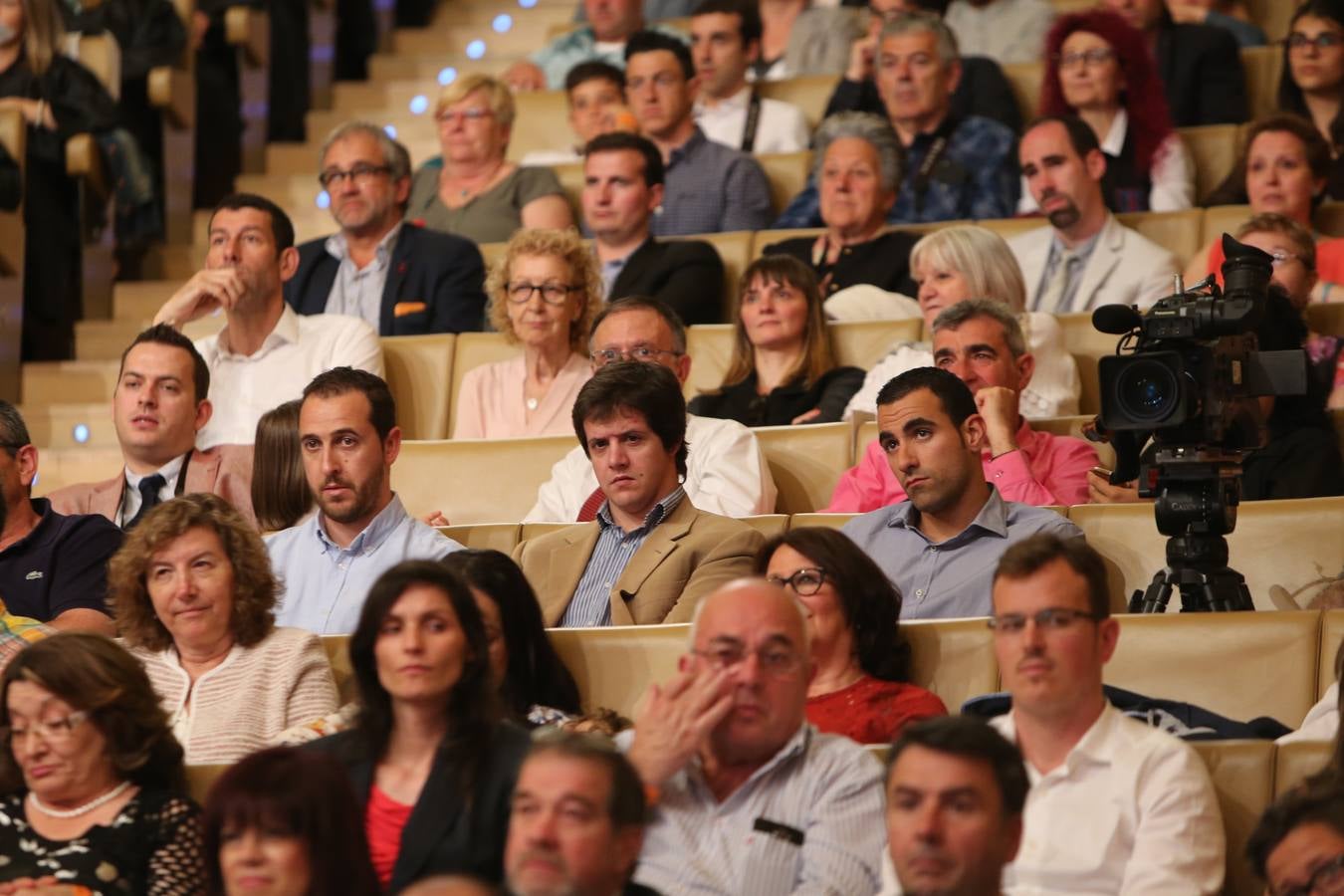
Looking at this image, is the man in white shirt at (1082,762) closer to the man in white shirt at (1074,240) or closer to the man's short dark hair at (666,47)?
the man in white shirt at (1074,240)

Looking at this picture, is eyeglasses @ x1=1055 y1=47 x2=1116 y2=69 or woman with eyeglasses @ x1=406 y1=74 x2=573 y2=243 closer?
eyeglasses @ x1=1055 y1=47 x2=1116 y2=69

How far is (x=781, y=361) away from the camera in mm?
4328

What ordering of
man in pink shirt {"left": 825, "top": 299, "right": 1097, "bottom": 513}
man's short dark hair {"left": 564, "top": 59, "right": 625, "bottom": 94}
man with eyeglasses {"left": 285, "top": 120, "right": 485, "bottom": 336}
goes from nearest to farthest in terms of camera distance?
man in pink shirt {"left": 825, "top": 299, "right": 1097, "bottom": 513}
man with eyeglasses {"left": 285, "top": 120, "right": 485, "bottom": 336}
man's short dark hair {"left": 564, "top": 59, "right": 625, "bottom": 94}

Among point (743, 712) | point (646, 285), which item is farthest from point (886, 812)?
point (646, 285)

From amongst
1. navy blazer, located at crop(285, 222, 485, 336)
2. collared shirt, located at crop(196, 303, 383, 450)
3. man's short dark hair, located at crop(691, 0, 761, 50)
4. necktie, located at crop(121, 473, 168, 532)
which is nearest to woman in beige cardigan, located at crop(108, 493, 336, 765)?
necktie, located at crop(121, 473, 168, 532)

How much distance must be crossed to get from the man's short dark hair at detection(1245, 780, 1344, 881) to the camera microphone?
1041 millimetres

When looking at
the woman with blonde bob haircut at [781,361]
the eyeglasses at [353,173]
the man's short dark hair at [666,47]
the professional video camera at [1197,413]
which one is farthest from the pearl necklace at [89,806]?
the man's short dark hair at [666,47]

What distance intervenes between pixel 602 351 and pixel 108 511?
3.09ft

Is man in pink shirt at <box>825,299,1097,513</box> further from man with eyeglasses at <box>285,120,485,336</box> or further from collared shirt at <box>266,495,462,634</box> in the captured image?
man with eyeglasses at <box>285,120,485,336</box>

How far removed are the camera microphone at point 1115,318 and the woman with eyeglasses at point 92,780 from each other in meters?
1.44

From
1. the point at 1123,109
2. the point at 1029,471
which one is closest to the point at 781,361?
the point at 1029,471

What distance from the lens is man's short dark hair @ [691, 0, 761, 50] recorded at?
5754 millimetres

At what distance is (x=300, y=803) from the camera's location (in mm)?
2182

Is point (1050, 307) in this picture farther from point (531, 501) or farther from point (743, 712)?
point (743, 712)
